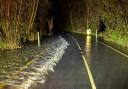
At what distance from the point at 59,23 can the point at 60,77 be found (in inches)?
4203

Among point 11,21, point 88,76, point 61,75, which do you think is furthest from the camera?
point 11,21

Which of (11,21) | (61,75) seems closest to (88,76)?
(61,75)

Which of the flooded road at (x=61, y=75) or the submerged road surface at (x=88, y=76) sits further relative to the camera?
the flooded road at (x=61, y=75)

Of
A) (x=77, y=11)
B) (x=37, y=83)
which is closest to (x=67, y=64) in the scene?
(x=37, y=83)

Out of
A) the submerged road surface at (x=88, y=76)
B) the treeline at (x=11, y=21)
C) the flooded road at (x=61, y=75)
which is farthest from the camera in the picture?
the treeline at (x=11, y=21)

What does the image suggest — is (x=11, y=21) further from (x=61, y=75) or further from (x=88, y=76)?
(x=88, y=76)

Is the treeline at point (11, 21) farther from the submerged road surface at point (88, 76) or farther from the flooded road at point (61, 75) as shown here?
the submerged road surface at point (88, 76)

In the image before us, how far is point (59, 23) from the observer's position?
12075 centimetres

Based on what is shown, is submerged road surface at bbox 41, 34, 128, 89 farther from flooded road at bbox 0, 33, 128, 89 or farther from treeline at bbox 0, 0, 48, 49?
treeline at bbox 0, 0, 48, 49

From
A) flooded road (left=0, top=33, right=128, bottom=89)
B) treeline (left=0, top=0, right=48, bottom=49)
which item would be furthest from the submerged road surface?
treeline (left=0, top=0, right=48, bottom=49)

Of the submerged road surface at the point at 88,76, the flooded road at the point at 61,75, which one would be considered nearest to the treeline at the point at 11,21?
the flooded road at the point at 61,75

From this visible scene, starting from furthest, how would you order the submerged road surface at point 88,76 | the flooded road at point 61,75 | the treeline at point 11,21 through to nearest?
the treeline at point 11,21, the flooded road at point 61,75, the submerged road surface at point 88,76

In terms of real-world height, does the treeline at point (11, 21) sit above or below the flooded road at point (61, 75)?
above

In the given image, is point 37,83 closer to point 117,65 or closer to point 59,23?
point 117,65
